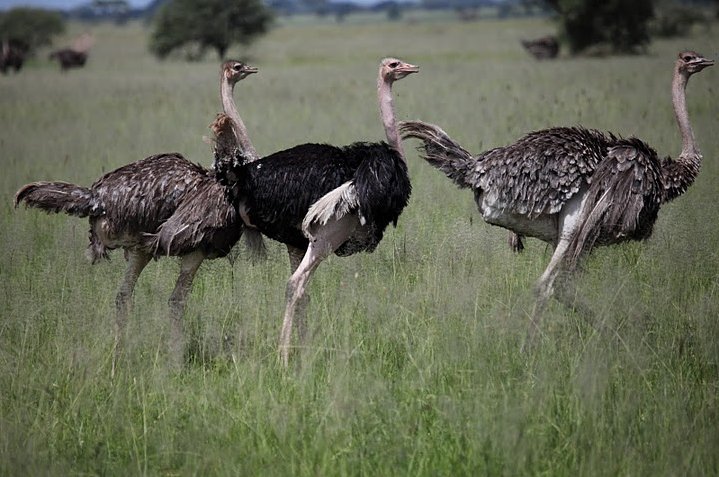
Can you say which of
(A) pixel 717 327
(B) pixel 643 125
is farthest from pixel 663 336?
(B) pixel 643 125

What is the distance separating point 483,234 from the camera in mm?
7098

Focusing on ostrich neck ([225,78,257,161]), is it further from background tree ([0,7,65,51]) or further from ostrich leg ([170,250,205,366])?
background tree ([0,7,65,51])

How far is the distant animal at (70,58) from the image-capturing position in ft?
97.3

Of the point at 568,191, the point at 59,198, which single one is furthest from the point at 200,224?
the point at 568,191

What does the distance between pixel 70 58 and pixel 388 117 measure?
83.8 ft

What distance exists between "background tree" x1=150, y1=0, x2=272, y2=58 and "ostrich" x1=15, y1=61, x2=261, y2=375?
98.8ft

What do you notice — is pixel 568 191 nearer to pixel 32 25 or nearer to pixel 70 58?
pixel 70 58

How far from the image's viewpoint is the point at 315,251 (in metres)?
5.60

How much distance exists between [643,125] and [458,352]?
759cm

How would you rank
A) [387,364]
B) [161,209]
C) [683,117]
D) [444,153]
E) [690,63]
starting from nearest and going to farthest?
[387,364] → [161,209] → [444,153] → [683,117] → [690,63]

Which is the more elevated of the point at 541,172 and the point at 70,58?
the point at 70,58

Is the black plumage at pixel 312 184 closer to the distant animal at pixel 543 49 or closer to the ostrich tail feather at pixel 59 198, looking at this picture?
the ostrich tail feather at pixel 59 198

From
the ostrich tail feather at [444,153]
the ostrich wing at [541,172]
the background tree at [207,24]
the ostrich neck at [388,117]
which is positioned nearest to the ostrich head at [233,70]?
the ostrich neck at [388,117]

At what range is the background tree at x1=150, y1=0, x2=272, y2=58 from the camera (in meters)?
35.6
